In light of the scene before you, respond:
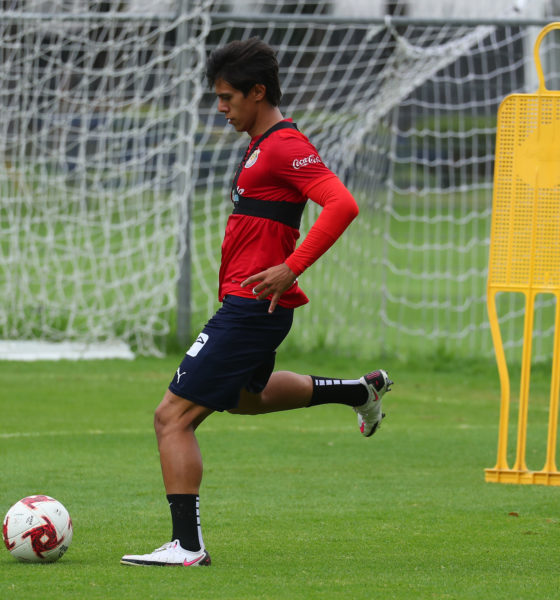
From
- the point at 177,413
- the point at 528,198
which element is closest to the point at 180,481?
the point at 177,413

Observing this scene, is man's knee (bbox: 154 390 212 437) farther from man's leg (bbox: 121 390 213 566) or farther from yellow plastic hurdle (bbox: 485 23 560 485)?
yellow plastic hurdle (bbox: 485 23 560 485)

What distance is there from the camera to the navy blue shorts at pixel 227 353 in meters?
4.71

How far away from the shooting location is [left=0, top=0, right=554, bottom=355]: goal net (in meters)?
12.5

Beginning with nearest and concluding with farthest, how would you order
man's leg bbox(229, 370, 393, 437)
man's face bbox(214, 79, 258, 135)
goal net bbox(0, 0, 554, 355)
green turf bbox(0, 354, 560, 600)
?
green turf bbox(0, 354, 560, 600) → man's face bbox(214, 79, 258, 135) → man's leg bbox(229, 370, 393, 437) → goal net bbox(0, 0, 554, 355)

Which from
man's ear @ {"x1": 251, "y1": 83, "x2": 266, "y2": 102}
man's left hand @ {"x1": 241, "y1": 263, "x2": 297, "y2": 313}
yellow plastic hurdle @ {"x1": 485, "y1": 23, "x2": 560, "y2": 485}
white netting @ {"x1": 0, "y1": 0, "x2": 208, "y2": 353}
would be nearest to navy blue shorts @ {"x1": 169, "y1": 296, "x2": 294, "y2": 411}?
man's left hand @ {"x1": 241, "y1": 263, "x2": 297, "y2": 313}

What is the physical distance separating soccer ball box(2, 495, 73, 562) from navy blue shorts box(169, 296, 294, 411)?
71 centimetres

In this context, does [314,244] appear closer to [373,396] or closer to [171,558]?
[171,558]

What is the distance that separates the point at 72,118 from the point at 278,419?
5.09m

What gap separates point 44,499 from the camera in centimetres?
486

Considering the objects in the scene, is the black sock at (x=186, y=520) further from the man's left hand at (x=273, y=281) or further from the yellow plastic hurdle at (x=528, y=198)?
the yellow plastic hurdle at (x=528, y=198)

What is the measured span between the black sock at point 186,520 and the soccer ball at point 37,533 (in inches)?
18.0

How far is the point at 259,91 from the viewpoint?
4844mm

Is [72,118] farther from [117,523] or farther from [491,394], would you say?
[117,523]

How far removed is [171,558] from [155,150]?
8.24 m
